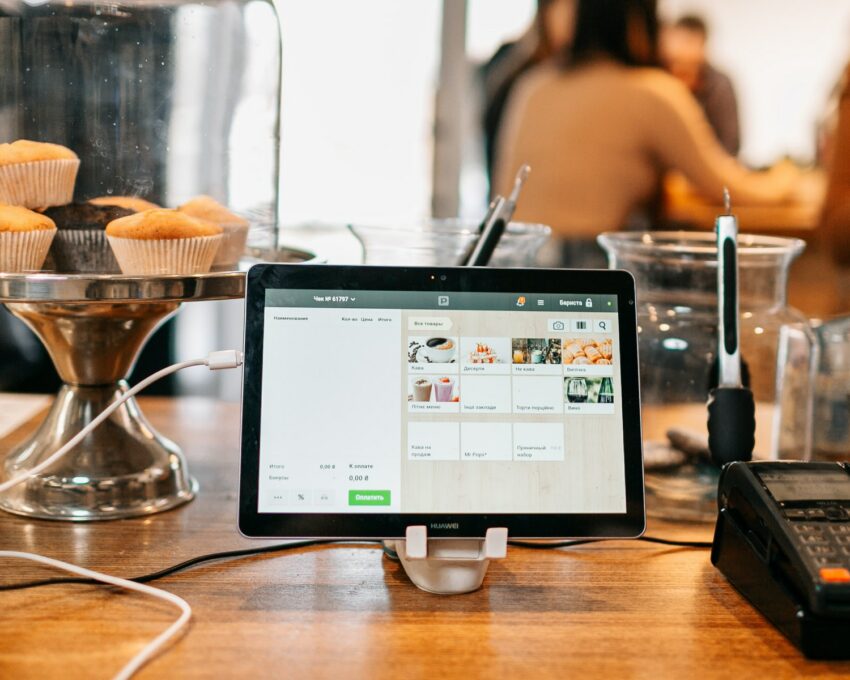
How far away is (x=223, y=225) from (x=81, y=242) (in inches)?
5.6

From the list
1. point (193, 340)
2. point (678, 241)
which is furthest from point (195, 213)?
point (193, 340)

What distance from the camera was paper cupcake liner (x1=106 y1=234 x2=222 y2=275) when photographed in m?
0.87

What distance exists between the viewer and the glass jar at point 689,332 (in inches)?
38.4

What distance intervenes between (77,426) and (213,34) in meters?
0.50

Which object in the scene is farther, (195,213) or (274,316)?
(195,213)

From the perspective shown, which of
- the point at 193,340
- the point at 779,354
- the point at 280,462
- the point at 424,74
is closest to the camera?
the point at 280,462

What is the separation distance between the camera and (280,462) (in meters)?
0.73

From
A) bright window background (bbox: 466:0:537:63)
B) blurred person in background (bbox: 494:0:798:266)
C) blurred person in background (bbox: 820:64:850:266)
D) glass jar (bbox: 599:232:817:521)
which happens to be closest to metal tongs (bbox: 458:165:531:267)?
glass jar (bbox: 599:232:817:521)

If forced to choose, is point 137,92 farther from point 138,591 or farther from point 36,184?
point 138,591

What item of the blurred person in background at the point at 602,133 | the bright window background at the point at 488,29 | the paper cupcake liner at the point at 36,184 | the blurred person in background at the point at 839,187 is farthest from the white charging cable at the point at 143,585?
the bright window background at the point at 488,29

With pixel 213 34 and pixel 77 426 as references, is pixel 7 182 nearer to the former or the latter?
pixel 77 426

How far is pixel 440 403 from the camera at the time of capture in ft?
2.49

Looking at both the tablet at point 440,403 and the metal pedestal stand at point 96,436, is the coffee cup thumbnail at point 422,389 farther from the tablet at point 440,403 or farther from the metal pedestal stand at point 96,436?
the metal pedestal stand at point 96,436

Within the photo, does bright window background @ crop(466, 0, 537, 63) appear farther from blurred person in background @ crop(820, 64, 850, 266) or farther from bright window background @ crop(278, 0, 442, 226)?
blurred person in background @ crop(820, 64, 850, 266)
